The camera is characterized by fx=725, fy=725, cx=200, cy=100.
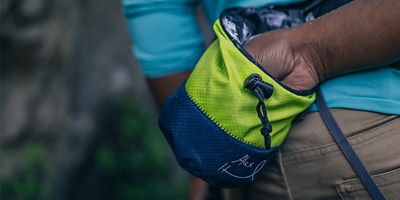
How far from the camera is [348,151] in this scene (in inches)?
51.9

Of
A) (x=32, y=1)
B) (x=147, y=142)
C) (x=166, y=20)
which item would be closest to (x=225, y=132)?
(x=166, y=20)

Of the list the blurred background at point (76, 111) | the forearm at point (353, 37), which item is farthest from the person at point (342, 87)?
the blurred background at point (76, 111)

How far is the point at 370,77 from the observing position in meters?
1.32

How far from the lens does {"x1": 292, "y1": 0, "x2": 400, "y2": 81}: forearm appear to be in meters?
1.23

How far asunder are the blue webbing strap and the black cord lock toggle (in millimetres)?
151

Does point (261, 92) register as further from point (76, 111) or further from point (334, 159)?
→ point (76, 111)

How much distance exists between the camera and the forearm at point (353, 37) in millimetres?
1234

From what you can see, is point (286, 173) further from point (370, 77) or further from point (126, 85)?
point (126, 85)

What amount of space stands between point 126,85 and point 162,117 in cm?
184

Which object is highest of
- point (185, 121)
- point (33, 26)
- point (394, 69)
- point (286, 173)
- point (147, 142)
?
point (394, 69)

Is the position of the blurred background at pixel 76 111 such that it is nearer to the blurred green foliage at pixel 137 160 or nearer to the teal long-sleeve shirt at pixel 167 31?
the blurred green foliage at pixel 137 160

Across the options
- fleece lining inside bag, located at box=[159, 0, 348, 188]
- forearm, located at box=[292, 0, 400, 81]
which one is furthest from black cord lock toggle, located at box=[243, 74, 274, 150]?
forearm, located at box=[292, 0, 400, 81]

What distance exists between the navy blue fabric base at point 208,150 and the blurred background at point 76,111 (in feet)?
3.75

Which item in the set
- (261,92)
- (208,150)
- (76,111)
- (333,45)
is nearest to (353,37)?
(333,45)
